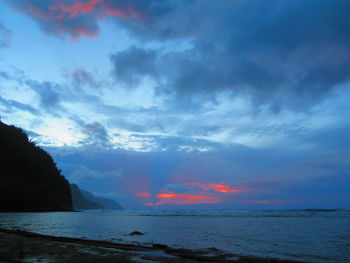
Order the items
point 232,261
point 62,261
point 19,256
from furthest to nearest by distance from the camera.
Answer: point 232,261
point 19,256
point 62,261

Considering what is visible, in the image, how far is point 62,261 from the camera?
1777 centimetres

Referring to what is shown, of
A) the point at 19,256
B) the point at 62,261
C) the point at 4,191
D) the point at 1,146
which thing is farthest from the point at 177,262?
the point at 1,146

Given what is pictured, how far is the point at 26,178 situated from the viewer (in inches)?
6073

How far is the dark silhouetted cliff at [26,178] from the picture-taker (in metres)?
138

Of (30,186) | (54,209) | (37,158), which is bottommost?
(54,209)

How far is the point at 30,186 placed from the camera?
149 metres

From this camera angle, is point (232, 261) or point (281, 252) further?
point (281, 252)

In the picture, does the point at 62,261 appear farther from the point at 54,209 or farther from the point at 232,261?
the point at 54,209

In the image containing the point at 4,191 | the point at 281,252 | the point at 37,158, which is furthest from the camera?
the point at 37,158

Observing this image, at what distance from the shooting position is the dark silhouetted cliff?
452 feet

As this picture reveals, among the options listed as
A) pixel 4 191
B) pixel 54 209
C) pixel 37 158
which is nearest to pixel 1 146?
pixel 37 158

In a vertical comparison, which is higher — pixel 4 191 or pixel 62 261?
pixel 4 191

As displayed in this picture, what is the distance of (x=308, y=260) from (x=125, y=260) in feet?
52.0

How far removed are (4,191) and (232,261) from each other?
145470 mm
